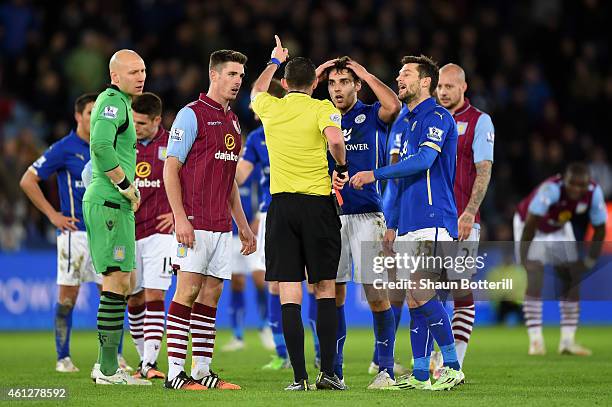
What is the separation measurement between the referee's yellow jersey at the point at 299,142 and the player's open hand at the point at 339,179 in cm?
10

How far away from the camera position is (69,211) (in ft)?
38.1

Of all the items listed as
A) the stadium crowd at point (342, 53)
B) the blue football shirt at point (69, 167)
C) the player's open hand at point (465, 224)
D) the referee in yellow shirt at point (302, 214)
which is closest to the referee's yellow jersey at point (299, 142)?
the referee in yellow shirt at point (302, 214)

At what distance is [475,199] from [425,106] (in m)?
1.59

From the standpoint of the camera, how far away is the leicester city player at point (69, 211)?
11391 millimetres

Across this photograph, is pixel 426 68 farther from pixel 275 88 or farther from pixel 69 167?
pixel 69 167

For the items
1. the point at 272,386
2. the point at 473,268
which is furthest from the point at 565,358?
the point at 272,386

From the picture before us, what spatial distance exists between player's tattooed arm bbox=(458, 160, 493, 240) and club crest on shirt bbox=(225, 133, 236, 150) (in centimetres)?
240

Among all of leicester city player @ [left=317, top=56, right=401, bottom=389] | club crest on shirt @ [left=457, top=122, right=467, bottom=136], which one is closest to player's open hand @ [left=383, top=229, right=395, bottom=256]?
leicester city player @ [left=317, top=56, right=401, bottom=389]

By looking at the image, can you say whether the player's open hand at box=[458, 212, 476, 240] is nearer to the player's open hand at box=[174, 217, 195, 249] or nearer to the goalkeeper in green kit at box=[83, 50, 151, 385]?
the player's open hand at box=[174, 217, 195, 249]

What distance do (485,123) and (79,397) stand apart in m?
4.79

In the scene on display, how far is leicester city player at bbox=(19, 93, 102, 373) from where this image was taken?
11.4m

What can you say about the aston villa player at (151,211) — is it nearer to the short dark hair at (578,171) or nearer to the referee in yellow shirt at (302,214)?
the referee in yellow shirt at (302,214)

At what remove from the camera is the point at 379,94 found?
9.56 meters

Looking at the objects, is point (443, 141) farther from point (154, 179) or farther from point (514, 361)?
point (514, 361)
